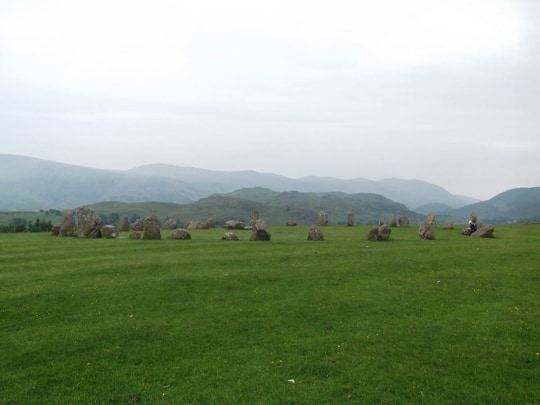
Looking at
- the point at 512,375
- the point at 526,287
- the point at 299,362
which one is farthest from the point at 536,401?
the point at 526,287

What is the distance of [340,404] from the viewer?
11.6 metres

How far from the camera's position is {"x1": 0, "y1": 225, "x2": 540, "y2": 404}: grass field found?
12500mm

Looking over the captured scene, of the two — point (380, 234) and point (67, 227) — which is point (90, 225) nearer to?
point (67, 227)

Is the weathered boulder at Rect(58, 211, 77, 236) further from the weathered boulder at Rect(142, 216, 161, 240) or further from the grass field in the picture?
the grass field

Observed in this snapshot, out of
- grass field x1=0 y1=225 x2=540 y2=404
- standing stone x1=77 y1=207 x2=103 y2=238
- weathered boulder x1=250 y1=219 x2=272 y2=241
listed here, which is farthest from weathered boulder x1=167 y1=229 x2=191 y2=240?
grass field x1=0 y1=225 x2=540 y2=404

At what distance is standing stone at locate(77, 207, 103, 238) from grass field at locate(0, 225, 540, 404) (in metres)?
16.1

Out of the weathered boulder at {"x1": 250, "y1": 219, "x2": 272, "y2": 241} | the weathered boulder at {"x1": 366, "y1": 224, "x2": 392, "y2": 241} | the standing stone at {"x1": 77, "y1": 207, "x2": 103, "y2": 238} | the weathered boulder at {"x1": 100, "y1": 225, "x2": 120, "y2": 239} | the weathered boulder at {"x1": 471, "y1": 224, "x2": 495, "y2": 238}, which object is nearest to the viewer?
the weathered boulder at {"x1": 250, "y1": 219, "x2": 272, "y2": 241}

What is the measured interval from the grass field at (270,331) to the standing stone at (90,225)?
1609 centimetres

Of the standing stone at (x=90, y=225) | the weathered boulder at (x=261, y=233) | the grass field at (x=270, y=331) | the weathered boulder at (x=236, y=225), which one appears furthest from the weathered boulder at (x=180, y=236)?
the weathered boulder at (x=236, y=225)

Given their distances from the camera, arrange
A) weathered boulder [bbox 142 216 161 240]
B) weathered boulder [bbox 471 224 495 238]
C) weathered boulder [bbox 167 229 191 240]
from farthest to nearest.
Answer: weathered boulder [bbox 471 224 495 238] < weathered boulder [bbox 167 229 191 240] < weathered boulder [bbox 142 216 161 240]

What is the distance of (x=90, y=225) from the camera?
4453 cm

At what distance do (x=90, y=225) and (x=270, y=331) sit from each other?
33593mm

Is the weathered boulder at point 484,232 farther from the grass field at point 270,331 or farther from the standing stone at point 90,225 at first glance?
the standing stone at point 90,225

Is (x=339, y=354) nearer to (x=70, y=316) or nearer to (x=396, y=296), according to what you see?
(x=396, y=296)
